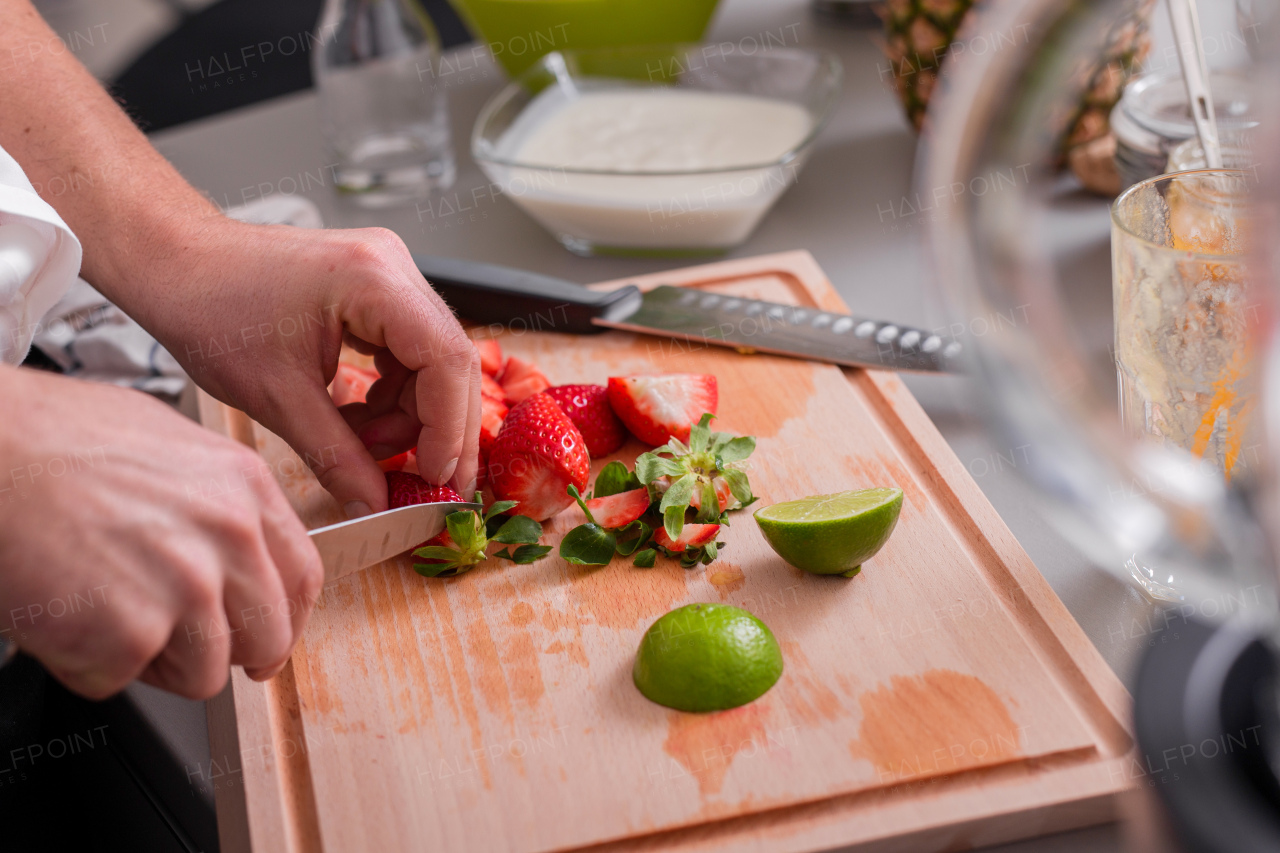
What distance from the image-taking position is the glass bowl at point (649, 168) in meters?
1.43

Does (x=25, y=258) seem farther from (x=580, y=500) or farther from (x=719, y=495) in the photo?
(x=719, y=495)

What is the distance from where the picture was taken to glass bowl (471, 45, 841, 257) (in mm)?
1429

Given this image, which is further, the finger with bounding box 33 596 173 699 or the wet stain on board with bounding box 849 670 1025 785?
the wet stain on board with bounding box 849 670 1025 785

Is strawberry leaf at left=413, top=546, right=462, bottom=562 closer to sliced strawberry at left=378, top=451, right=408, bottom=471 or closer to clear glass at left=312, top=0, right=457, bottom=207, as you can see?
sliced strawberry at left=378, top=451, right=408, bottom=471

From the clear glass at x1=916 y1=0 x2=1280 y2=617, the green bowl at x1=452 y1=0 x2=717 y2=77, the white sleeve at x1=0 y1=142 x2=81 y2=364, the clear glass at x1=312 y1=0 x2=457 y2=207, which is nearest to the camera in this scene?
the clear glass at x1=916 y1=0 x2=1280 y2=617

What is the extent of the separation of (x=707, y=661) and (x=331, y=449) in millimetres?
416

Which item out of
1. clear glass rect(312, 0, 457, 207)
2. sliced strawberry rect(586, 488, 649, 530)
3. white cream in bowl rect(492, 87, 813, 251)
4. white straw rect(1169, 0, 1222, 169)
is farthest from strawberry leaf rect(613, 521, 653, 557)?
clear glass rect(312, 0, 457, 207)

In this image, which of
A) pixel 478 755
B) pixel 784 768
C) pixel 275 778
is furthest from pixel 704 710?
pixel 275 778

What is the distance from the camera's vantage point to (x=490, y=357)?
1.24m

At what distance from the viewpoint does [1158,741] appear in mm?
564

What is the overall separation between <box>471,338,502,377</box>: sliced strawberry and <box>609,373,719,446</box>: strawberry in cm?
18

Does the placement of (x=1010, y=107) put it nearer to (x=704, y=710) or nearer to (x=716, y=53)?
(x=704, y=710)

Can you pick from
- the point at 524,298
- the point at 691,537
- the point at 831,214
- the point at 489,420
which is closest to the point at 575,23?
the point at 831,214

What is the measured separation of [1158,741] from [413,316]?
705 millimetres
